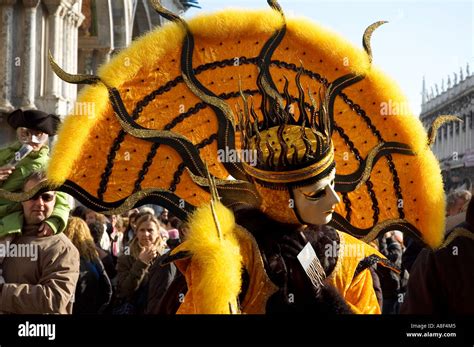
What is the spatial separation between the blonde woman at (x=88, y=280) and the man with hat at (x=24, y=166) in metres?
1.09

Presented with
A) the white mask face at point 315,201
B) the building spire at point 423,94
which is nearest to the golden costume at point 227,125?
the white mask face at point 315,201

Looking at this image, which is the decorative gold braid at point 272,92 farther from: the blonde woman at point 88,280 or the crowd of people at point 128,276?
the blonde woman at point 88,280

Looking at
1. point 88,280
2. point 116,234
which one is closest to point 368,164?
point 88,280

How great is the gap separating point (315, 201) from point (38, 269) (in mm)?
1866

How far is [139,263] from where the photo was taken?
688cm

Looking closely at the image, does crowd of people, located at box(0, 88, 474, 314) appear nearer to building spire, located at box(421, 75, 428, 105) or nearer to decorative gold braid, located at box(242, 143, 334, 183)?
decorative gold braid, located at box(242, 143, 334, 183)

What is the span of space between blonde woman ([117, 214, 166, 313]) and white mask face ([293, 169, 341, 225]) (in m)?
2.73

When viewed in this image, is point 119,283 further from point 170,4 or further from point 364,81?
point 170,4

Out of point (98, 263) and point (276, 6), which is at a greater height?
point (276, 6)

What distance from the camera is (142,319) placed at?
4.39 m

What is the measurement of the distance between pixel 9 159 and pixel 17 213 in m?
0.70

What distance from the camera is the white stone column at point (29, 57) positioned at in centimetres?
1523

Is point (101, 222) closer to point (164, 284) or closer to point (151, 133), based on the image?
point (164, 284)

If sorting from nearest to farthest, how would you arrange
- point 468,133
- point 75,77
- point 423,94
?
point 75,77 < point 468,133 < point 423,94
